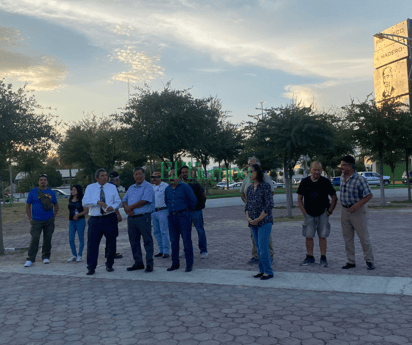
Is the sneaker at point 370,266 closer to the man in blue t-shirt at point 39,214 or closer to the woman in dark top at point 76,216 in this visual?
the woman in dark top at point 76,216

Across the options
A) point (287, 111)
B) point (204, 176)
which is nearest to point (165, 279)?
point (287, 111)

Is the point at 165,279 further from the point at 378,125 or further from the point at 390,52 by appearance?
the point at 390,52

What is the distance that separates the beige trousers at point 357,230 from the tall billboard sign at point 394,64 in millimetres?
71313

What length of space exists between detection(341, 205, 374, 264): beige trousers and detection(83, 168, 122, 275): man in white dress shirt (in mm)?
3978

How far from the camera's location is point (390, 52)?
78562 millimetres

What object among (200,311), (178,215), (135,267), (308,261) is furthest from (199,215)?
(200,311)

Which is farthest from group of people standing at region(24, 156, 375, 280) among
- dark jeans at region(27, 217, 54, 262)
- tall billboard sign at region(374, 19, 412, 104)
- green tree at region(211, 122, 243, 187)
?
tall billboard sign at region(374, 19, 412, 104)

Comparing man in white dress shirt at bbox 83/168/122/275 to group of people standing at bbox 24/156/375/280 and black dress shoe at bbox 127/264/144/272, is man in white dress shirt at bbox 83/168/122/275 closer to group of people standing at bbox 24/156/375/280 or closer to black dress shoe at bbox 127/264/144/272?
group of people standing at bbox 24/156/375/280

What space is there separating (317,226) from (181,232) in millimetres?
2384

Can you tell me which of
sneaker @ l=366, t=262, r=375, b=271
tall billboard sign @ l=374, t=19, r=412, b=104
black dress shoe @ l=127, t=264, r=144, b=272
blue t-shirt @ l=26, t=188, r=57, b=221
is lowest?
A: sneaker @ l=366, t=262, r=375, b=271

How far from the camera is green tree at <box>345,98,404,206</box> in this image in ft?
62.0

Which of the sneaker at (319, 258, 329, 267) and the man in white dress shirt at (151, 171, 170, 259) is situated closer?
the sneaker at (319, 258, 329, 267)

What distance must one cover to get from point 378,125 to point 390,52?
69.0 meters

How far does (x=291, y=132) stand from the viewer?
608 inches
